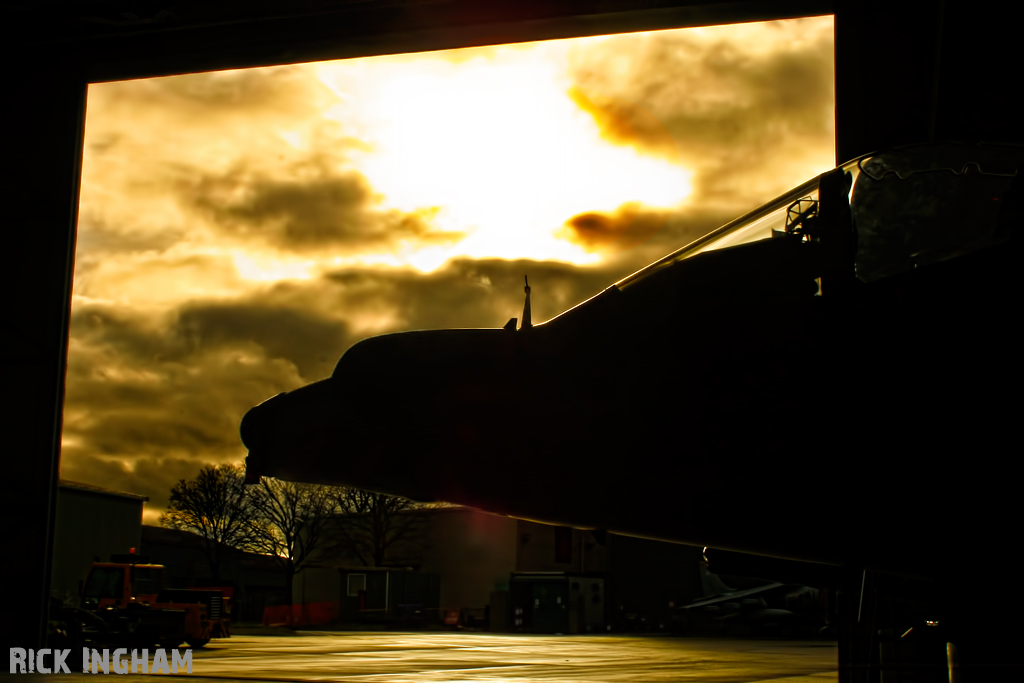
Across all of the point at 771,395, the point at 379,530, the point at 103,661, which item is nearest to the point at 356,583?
the point at 379,530

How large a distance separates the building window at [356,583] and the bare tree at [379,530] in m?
5.77

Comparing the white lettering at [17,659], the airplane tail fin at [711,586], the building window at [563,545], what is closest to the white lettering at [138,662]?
the white lettering at [17,659]

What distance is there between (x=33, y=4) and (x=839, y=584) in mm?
10124

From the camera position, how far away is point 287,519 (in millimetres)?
44781

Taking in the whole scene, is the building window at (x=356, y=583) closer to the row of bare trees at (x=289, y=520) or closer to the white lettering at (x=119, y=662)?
the row of bare trees at (x=289, y=520)

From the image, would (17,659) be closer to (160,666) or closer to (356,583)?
(160,666)

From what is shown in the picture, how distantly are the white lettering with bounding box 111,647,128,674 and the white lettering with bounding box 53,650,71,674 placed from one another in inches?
25.5

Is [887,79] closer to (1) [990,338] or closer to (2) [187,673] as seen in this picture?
(1) [990,338]

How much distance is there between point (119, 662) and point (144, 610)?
2506mm

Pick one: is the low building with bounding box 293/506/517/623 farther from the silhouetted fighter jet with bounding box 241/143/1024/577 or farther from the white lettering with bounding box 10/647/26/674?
the silhouetted fighter jet with bounding box 241/143/1024/577

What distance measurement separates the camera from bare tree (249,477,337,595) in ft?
146

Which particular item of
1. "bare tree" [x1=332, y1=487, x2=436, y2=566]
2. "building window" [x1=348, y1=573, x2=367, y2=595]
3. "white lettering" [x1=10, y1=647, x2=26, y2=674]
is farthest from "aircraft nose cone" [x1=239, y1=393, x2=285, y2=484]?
"bare tree" [x1=332, y1=487, x2=436, y2=566]

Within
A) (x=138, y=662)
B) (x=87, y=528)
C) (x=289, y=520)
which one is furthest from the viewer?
(x=289, y=520)

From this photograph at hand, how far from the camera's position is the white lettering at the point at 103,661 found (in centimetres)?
1219
